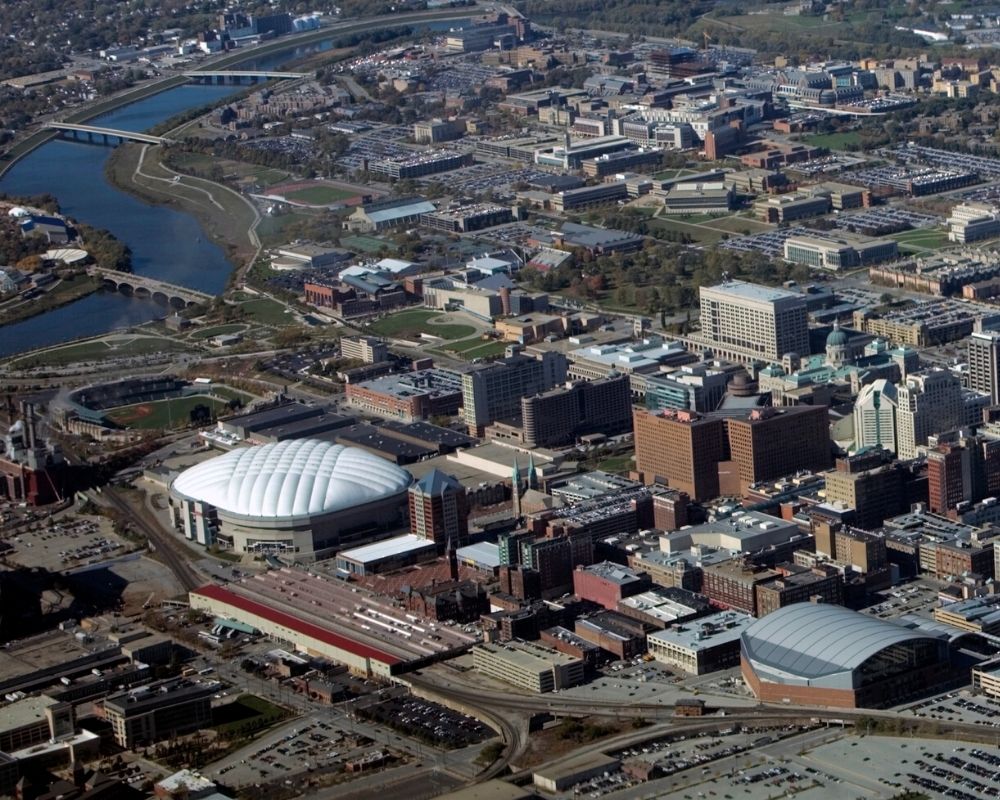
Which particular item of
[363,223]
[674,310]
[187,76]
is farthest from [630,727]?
[187,76]

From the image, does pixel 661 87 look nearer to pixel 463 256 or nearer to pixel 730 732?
pixel 463 256

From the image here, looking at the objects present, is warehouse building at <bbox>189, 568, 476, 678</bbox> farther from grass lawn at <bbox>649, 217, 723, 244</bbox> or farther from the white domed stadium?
grass lawn at <bbox>649, 217, 723, 244</bbox>

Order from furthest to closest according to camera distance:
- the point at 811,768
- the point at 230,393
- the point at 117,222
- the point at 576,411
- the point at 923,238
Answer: the point at 117,222 → the point at 923,238 → the point at 230,393 → the point at 576,411 → the point at 811,768

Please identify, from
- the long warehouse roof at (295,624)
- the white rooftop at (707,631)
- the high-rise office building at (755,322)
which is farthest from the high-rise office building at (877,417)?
the long warehouse roof at (295,624)

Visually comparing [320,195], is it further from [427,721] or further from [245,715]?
[427,721]

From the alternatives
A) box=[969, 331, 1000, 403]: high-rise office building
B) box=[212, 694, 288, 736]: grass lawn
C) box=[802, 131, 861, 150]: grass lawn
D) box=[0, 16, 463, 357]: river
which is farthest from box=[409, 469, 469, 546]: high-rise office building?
box=[802, 131, 861, 150]: grass lawn

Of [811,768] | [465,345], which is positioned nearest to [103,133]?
[465,345]

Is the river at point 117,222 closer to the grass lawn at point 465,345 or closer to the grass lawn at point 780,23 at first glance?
the grass lawn at point 465,345
